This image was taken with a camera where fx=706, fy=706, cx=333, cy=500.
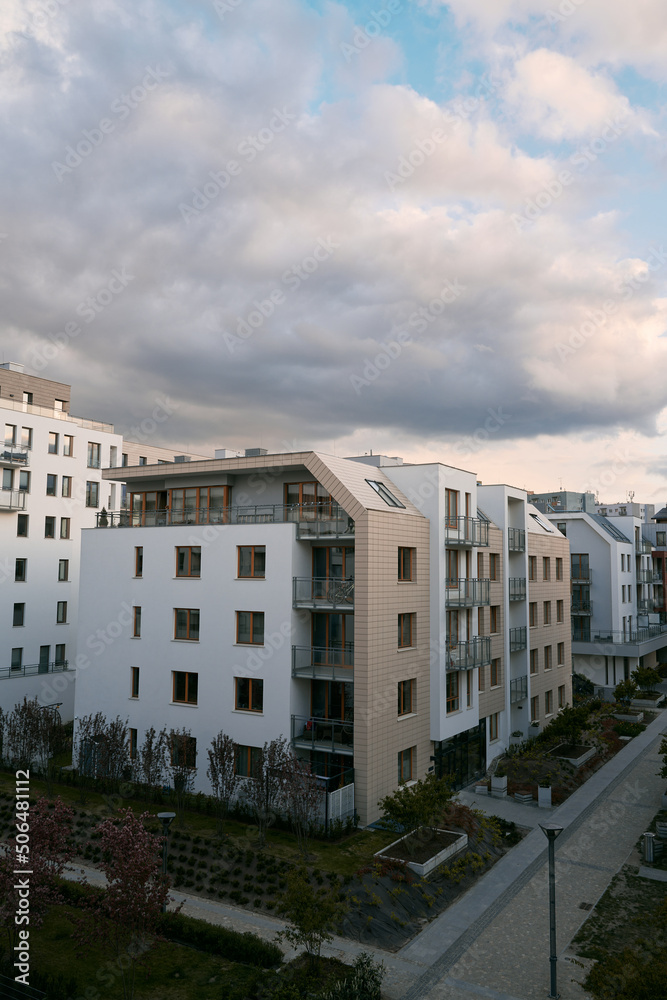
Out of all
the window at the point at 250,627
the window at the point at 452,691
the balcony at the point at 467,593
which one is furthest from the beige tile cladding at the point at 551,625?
the window at the point at 250,627

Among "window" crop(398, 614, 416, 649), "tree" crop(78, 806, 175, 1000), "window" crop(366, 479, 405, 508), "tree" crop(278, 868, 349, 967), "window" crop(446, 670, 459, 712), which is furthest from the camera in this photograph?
"window" crop(446, 670, 459, 712)

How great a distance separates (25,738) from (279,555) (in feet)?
44.1

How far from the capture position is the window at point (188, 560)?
28.0 meters

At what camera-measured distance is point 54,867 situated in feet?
48.0

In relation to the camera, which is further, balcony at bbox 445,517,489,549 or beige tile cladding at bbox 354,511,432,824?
balcony at bbox 445,517,489,549

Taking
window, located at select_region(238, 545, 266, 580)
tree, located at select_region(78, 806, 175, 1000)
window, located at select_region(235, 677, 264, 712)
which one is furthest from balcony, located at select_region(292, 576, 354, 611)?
tree, located at select_region(78, 806, 175, 1000)

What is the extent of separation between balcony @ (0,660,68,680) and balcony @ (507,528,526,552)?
27011mm

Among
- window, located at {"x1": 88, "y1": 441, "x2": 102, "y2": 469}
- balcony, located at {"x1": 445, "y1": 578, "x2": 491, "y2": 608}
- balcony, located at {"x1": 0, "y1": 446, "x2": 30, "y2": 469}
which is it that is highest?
window, located at {"x1": 88, "y1": 441, "x2": 102, "y2": 469}

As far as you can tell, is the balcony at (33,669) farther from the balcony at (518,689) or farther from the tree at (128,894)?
the tree at (128,894)

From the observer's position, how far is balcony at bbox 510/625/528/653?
36.8m

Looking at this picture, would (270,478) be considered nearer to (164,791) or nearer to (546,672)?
(164,791)

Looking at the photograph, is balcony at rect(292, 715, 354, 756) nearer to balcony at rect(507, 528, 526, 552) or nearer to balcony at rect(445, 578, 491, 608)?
balcony at rect(445, 578, 491, 608)

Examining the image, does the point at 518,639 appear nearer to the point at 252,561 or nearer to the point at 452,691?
the point at 452,691

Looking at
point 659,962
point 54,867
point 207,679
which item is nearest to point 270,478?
point 207,679
